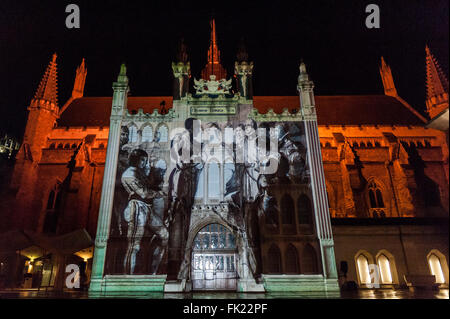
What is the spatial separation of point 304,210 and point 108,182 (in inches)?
483

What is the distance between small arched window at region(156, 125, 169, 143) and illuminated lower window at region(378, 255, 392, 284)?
16109 mm

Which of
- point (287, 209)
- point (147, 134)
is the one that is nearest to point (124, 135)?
point (147, 134)

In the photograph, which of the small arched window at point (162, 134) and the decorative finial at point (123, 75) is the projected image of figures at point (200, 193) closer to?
the small arched window at point (162, 134)

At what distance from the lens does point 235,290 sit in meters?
18.2

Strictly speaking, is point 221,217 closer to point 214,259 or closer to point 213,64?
point 214,259

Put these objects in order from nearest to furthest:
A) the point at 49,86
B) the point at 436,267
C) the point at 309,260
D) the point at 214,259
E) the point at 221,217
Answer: the point at 309,260, the point at 221,217, the point at 214,259, the point at 436,267, the point at 49,86

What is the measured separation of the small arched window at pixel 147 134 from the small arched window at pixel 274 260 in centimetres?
1036

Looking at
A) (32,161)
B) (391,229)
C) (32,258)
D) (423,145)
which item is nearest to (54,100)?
(32,161)

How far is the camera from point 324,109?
1358 inches

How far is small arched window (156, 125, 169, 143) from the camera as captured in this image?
20516 mm

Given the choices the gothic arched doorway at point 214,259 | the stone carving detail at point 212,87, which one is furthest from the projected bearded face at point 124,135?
the gothic arched doorway at point 214,259

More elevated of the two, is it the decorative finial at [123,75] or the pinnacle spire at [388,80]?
the pinnacle spire at [388,80]

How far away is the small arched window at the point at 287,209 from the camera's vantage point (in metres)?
19.1
